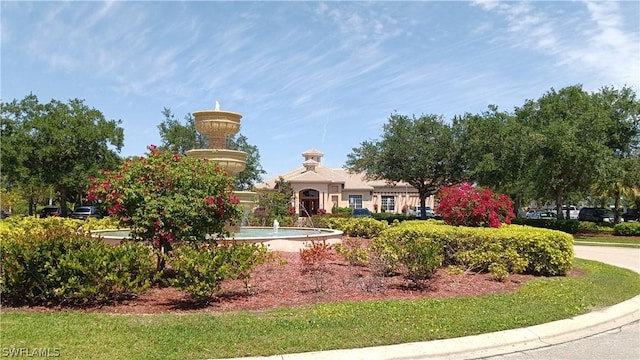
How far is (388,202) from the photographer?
58.5 m

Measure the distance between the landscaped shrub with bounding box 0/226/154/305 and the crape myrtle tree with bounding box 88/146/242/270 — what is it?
3.48ft

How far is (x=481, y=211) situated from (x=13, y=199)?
4692 cm

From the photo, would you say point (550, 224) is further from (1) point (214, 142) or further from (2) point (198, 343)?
(2) point (198, 343)

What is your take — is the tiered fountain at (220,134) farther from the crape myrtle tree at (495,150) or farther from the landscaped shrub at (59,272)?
the crape myrtle tree at (495,150)

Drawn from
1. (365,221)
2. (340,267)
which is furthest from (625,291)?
(365,221)

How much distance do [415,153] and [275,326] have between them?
30.3m

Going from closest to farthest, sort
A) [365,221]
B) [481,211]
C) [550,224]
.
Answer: [481,211], [365,221], [550,224]

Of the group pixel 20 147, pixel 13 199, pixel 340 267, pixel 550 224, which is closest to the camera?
pixel 340 267

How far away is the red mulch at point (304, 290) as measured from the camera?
789 centimetres

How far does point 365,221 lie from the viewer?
21.1 m

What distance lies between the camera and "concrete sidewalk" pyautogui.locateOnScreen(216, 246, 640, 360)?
225 inches

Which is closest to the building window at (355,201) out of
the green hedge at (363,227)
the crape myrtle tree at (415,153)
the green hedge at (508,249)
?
the crape myrtle tree at (415,153)

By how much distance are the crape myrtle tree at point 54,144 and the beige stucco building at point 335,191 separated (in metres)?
15.3

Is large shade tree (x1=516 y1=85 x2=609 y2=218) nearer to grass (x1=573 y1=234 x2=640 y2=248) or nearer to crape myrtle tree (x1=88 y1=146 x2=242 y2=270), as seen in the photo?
grass (x1=573 y1=234 x2=640 y2=248)
